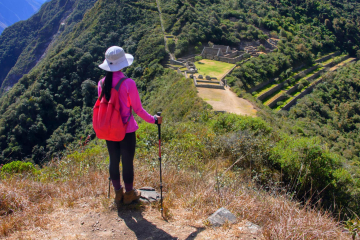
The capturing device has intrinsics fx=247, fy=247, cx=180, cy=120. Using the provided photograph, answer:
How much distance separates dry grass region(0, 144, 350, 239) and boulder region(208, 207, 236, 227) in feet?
0.35

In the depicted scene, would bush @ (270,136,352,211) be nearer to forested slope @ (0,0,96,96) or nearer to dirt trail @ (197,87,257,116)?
dirt trail @ (197,87,257,116)

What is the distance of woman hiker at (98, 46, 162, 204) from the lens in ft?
8.73

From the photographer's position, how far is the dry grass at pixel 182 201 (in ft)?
7.43

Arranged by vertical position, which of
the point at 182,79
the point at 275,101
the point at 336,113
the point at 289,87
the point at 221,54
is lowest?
the point at 336,113

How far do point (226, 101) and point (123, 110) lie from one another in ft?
47.3

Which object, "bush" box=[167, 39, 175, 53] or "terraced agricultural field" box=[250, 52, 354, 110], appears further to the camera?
"bush" box=[167, 39, 175, 53]

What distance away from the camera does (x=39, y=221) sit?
252 cm

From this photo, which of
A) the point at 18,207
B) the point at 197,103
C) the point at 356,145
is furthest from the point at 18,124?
the point at 356,145

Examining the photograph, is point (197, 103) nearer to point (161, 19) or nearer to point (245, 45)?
point (245, 45)

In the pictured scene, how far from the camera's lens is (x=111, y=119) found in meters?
2.57

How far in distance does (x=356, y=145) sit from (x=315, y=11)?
3834cm

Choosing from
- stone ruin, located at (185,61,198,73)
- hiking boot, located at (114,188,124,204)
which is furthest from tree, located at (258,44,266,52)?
hiking boot, located at (114,188,124,204)

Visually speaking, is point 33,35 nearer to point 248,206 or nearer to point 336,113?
point 336,113

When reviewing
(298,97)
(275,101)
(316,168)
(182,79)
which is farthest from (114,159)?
(298,97)
